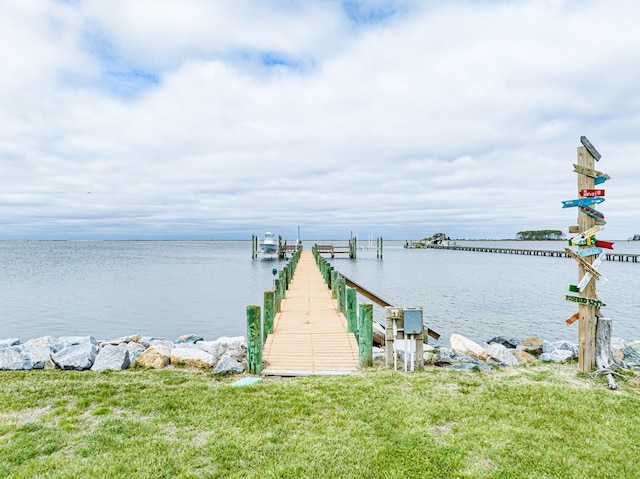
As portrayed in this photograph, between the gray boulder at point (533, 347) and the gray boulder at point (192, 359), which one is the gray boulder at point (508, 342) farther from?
the gray boulder at point (192, 359)

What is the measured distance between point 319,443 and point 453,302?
21110mm

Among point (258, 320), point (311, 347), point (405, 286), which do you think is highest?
point (258, 320)

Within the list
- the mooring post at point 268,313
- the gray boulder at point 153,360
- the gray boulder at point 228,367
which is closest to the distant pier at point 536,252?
the mooring post at point 268,313

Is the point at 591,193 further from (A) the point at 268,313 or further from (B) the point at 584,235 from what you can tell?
(A) the point at 268,313

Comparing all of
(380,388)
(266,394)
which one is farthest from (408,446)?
(266,394)

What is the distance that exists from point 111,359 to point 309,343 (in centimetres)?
388

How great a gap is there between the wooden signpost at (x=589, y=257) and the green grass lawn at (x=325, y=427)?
57cm

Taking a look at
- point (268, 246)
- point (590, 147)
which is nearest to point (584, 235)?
point (590, 147)

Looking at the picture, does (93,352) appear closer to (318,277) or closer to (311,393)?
(311,393)

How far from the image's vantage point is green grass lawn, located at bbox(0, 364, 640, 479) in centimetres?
395

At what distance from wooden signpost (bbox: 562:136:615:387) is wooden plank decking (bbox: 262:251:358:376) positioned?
396 cm

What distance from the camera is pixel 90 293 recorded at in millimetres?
27594

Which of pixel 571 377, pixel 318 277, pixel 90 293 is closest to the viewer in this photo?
pixel 571 377

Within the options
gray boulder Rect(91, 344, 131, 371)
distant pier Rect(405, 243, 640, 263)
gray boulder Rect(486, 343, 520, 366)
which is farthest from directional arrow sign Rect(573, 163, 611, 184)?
distant pier Rect(405, 243, 640, 263)
